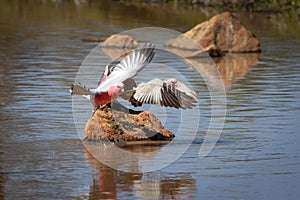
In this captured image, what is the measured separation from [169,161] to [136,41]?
1335 centimetres

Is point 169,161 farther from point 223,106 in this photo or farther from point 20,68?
point 20,68

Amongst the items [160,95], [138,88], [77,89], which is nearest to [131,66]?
[138,88]

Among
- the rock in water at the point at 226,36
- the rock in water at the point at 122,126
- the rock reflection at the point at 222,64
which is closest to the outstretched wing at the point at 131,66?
the rock in water at the point at 122,126

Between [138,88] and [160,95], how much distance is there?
0.84 feet

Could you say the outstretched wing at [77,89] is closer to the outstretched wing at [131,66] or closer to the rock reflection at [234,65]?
the outstretched wing at [131,66]

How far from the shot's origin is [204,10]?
33.8m

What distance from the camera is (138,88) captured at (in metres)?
10.0

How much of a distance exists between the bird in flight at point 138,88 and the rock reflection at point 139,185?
0.97 meters

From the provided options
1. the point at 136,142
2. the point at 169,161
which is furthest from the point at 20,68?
the point at 169,161

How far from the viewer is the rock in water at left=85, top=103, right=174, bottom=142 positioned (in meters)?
10.6

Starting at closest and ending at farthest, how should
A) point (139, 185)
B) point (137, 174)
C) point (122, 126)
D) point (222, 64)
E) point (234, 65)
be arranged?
1. point (139, 185)
2. point (137, 174)
3. point (122, 126)
4. point (234, 65)
5. point (222, 64)

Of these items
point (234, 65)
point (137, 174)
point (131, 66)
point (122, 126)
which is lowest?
point (234, 65)

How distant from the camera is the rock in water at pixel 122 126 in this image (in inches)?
419

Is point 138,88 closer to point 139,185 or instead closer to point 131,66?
point 131,66
